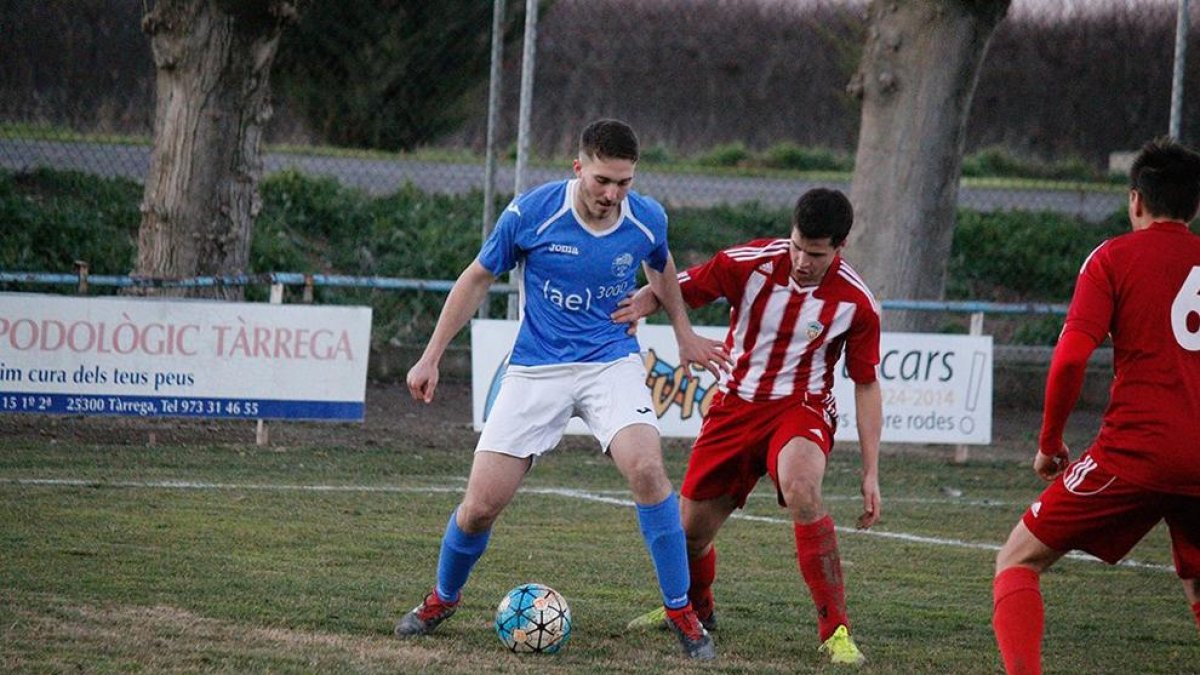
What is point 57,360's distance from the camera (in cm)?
1094

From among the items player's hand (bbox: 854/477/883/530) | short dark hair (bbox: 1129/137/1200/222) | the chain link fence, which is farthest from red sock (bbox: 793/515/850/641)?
the chain link fence

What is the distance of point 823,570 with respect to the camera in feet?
19.7

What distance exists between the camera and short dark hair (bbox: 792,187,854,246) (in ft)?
19.4

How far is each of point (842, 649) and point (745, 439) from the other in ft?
2.91

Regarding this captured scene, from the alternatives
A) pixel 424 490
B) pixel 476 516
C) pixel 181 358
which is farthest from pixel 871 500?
pixel 181 358

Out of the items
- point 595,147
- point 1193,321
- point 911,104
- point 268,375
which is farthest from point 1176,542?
point 911,104

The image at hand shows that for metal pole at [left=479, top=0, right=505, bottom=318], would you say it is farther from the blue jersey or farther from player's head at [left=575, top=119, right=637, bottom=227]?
player's head at [left=575, top=119, right=637, bottom=227]

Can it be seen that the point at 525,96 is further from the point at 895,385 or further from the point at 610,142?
the point at 610,142

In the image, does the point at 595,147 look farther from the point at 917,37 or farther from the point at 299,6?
the point at 917,37

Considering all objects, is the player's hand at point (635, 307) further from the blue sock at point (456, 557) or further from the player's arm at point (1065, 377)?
the player's arm at point (1065, 377)

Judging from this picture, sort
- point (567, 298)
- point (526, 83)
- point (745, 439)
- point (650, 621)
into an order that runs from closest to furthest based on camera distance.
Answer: point (567, 298)
point (745, 439)
point (650, 621)
point (526, 83)

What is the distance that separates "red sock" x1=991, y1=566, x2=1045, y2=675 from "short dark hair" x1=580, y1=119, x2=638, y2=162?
78.5 inches

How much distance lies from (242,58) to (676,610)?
26.4 ft

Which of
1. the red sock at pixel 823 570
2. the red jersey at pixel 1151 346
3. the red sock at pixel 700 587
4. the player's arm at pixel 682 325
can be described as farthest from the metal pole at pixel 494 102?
the red jersey at pixel 1151 346
